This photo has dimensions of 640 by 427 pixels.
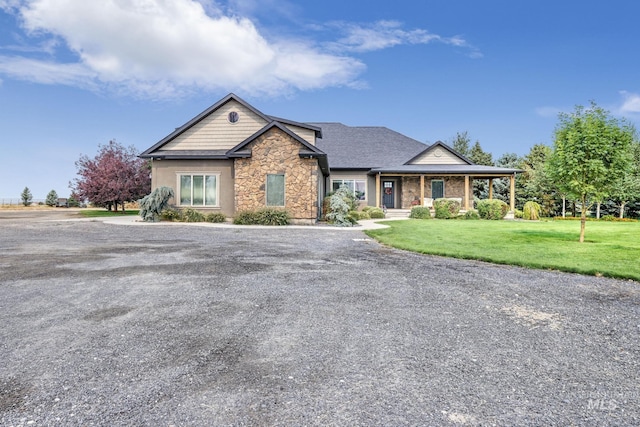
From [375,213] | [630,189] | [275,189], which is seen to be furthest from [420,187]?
[630,189]

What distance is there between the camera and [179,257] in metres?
8.14

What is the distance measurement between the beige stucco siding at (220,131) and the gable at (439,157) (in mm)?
13083

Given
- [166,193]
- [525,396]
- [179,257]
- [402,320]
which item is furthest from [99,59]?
[525,396]

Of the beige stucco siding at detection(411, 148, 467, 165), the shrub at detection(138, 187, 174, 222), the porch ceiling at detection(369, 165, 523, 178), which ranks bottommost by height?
the shrub at detection(138, 187, 174, 222)

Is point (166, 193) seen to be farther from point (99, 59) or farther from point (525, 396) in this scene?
point (525, 396)

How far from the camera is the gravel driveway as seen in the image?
2305 millimetres

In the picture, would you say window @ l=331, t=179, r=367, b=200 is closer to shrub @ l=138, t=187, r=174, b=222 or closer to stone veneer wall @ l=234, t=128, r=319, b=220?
stone veneer wall @ l=234, t=128, r=319, b=220

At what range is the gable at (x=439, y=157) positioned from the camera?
90.5ft

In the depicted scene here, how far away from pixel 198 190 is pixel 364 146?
1529 cm

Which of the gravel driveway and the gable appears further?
the gable

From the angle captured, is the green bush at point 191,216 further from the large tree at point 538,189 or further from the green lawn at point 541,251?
the large tree at point 538,189

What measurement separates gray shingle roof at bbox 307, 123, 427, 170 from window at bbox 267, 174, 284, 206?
8468 mm

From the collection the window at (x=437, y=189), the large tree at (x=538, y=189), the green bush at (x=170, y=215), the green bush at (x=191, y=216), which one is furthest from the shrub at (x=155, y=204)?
the large tree at (x=538, y=189)

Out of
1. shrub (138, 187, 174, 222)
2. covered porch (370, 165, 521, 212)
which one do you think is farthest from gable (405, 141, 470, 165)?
shrub (138, 187, 174, 222)
